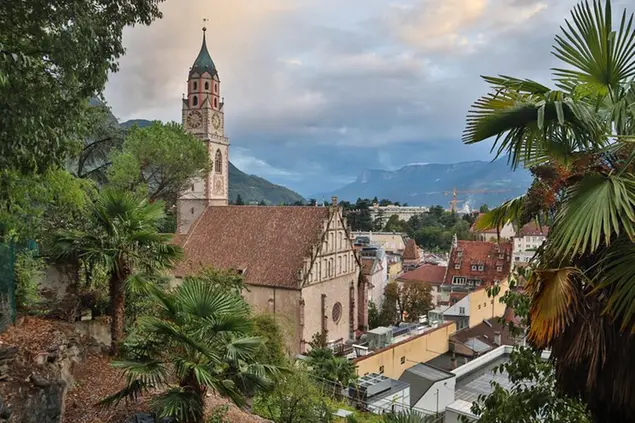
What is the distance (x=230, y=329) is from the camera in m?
6.76

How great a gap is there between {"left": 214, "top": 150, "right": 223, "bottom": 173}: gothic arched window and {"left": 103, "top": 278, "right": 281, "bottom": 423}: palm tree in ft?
112

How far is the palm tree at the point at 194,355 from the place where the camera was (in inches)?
243

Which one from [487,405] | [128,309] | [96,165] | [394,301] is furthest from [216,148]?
[487,405]

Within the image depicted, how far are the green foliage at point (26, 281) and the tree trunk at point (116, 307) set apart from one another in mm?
1571

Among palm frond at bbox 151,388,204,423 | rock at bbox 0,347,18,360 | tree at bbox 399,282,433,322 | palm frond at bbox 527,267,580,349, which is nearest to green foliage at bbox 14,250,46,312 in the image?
rock at bbox 0,347,18,360

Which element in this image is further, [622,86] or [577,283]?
[622,86]

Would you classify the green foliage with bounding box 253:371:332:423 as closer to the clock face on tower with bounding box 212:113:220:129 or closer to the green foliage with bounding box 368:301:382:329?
the green foliage with bounding box 368:301:382:329

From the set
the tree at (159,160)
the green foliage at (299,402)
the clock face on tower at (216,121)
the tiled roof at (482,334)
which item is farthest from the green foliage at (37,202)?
the clock face on tower at (216,121)

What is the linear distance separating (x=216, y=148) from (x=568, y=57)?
38685 mm

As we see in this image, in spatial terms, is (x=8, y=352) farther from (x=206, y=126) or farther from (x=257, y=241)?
(x=206, y=126)

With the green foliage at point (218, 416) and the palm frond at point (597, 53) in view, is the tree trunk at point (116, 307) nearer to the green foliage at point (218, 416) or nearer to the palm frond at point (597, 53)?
the green foliage at point (218, 416)

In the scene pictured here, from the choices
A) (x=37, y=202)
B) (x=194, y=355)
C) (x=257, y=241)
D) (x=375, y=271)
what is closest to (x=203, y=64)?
(x=257, y=241)

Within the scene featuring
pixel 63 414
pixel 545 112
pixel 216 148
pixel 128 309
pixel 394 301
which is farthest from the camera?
Answer: pixel 216 148

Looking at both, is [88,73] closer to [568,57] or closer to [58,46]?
[58,46]
